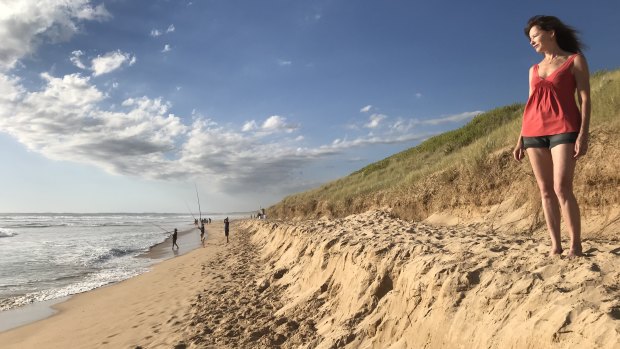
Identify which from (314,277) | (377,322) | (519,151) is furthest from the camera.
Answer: (314,277)

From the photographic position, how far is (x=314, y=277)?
716cm

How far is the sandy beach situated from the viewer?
9.32 ft

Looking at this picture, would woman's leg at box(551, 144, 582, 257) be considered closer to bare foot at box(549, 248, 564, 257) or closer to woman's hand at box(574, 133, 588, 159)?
woman's hand at box(574, 133, 588, 159)

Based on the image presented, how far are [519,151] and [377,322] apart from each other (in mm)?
2357

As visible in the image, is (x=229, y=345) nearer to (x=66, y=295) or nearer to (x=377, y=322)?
(x=377, y=322)

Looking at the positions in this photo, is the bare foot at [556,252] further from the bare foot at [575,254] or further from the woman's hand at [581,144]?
the woman's hand at [581,144]

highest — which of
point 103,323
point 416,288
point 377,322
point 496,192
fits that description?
point 496,192

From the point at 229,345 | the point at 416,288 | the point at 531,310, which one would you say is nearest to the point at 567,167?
the point at 531,310

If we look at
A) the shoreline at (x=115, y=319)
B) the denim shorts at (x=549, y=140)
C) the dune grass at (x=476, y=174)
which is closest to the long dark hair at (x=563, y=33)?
the denim shorts at (x=549, y=140)

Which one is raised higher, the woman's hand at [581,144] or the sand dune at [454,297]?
the woman's hand at [581,144]

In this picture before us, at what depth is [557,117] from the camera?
339 cm

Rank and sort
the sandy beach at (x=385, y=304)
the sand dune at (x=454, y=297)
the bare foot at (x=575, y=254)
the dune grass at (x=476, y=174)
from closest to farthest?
the sand dune at (x=454, y=297)
the sandy beach at (x=385, y=304)
the bare foot at (x=575, y=254)
the dune grass at (x=476, y=174)

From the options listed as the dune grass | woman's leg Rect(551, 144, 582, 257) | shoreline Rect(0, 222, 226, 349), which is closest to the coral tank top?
woman's leg Rect(551, 144, 582, 257)

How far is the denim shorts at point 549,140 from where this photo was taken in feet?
10.8
